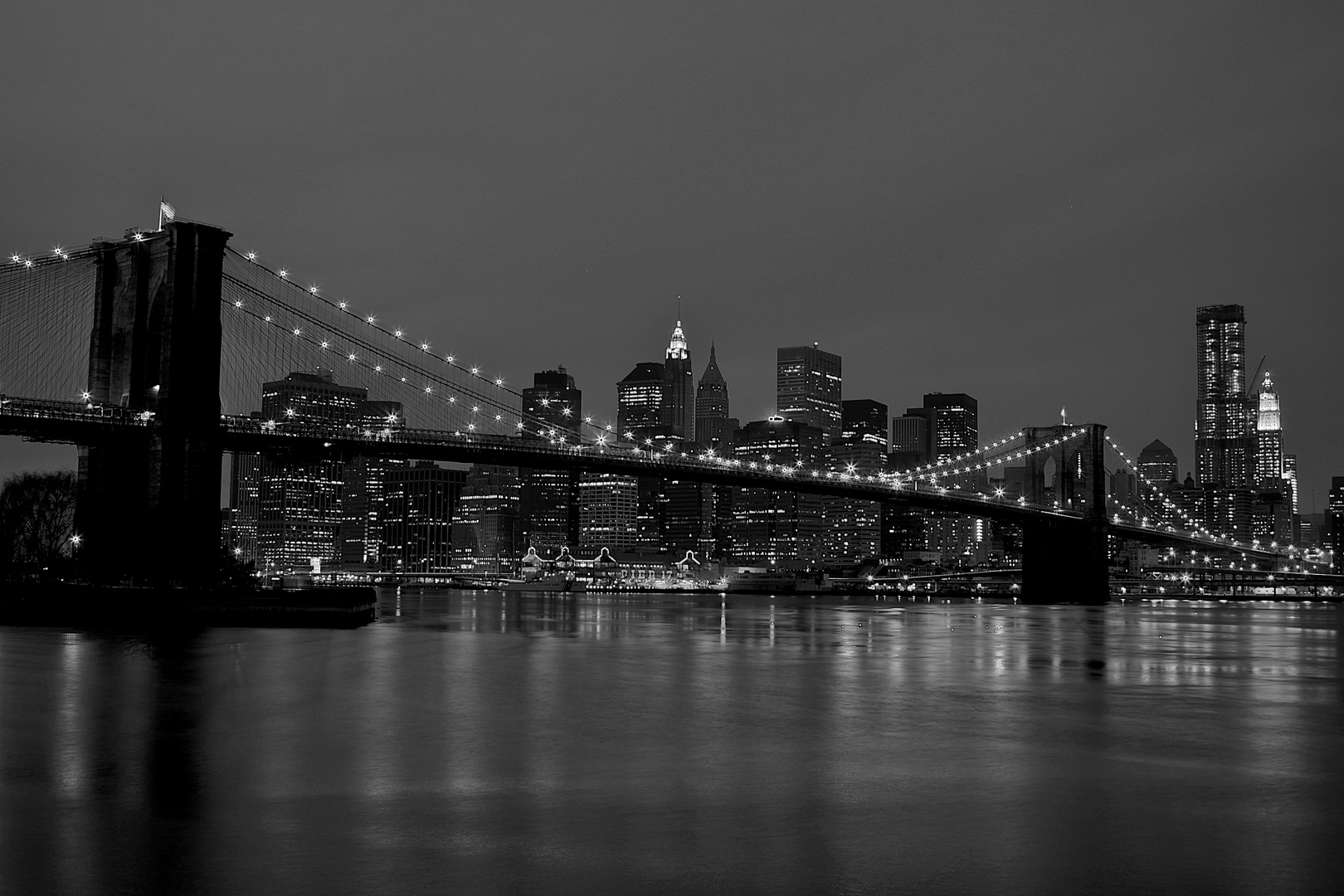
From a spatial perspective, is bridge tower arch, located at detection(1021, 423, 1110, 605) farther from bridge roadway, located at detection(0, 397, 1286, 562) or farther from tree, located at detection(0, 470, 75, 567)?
tree, located at detection(0, 470, 75, 567)

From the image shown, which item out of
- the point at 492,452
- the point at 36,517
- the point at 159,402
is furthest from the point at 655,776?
the point at 36,517

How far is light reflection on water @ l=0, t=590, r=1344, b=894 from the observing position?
31.0 ft

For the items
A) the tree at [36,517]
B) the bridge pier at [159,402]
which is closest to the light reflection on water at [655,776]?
the bridge pier at [159,402]

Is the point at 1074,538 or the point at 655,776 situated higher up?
the point at 1074,538

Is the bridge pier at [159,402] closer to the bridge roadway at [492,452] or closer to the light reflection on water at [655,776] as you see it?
the bridge roadway at [492,452]

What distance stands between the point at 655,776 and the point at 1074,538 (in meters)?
79.8

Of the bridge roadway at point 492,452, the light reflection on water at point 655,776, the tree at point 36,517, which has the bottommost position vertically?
the light reflection on water at point 655,776

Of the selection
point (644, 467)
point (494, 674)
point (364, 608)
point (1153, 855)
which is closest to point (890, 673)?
point (494, 674)

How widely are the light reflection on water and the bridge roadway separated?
16204 mm

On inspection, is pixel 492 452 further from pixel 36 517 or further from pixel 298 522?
pixel 298 522

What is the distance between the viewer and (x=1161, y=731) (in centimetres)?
1811

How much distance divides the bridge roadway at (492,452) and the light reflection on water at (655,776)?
16204 mm

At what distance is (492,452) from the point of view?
6278 centimetres

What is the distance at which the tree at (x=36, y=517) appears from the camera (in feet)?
182
